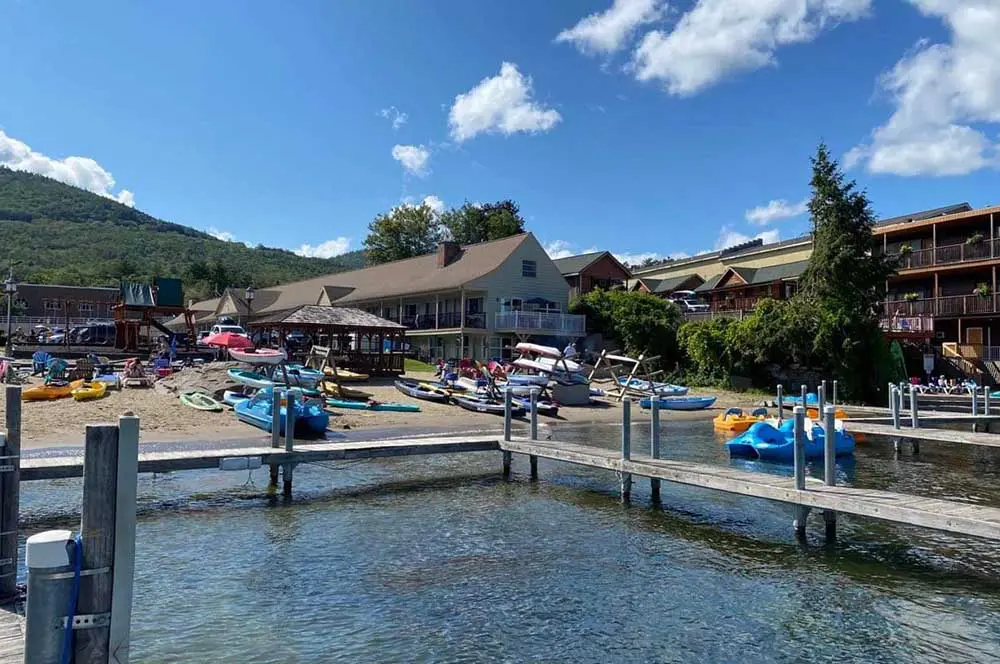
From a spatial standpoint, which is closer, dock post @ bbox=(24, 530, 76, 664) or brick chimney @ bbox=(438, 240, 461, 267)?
dock post @ bbox=(24, 530, 76, 664)

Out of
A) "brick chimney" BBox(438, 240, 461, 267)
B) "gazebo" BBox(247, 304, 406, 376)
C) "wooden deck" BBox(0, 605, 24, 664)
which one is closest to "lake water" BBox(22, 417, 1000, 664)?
"wooden deck" BBox(0, 605, 24, 664)

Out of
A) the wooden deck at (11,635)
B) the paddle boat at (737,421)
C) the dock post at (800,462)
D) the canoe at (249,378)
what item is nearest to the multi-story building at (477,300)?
the canoe at (249,378)

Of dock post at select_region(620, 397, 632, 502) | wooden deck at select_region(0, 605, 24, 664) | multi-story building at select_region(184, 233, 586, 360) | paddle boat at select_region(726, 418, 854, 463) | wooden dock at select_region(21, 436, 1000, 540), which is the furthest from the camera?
multi-story building at select_region(184, 233, 586, 360)

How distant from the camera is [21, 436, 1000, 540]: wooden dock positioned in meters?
9.11

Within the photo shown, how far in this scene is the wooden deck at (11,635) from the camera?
4.85m

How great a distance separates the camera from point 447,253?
54.6m

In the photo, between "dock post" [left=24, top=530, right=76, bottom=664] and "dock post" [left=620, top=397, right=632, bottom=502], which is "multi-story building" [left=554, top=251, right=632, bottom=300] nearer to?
"dock post" [left=620, top=397, right=632, bottom=502]

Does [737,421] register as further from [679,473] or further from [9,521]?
[9,521]

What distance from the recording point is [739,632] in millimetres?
7523

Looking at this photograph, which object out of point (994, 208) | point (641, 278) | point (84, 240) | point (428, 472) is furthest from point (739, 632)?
point (84, 240)

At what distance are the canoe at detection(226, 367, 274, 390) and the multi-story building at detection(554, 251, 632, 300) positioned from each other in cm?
3221

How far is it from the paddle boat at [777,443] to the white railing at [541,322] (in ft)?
89.8

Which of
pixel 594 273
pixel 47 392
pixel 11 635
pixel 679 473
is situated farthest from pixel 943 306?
pixel 11 635

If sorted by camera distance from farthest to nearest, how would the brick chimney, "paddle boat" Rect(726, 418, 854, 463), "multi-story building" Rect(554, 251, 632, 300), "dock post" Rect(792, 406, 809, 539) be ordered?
"multi-story building" Rect(554, 251, 632, 300) → the brick chimney → "paddle boat" Rect(726, 418, 854, 463) → "dock post" Rect(792, 406, 809, 539)
